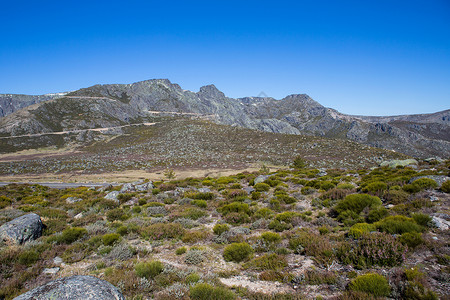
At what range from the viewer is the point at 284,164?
1965 inches

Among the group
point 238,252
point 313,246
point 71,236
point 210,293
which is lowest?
point 71,236

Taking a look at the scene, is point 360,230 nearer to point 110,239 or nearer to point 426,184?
point 426,184

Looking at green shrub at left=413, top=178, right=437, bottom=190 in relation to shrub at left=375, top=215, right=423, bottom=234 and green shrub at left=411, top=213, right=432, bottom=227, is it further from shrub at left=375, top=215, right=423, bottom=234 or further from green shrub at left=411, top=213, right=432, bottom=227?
shrub at left=375, top=215, right=423, bottom=234

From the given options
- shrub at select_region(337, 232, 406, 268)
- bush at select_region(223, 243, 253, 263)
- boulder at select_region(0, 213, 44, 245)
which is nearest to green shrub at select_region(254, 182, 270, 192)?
bush at select_region(223, 243, 253, 263)

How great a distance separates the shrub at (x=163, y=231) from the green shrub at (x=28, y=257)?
3744 millimetres

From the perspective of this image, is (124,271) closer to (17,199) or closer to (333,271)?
(333,271)

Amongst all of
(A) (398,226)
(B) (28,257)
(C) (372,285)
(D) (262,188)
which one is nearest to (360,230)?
(A) (398,226)

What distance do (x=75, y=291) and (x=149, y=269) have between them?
269 cm

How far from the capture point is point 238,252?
7.38 m

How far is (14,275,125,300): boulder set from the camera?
3.65 m

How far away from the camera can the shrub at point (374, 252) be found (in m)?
→ 5.68

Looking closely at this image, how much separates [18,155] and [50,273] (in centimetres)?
10414

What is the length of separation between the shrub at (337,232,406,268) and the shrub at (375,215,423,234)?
1.36 m

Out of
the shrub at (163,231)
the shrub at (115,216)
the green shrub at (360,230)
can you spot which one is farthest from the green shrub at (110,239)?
the green shrub at (360,230)
